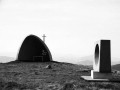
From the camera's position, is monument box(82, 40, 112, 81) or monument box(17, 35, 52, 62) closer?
monument box(82, 40, 112, 81)

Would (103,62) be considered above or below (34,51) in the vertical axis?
below

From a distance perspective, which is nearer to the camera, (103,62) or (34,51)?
(103,62)

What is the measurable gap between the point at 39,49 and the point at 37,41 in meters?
1.25

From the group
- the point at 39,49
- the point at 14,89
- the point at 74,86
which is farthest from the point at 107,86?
the point at 39,49

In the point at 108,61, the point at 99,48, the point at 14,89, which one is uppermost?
the point at 99,48

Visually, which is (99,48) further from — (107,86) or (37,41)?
(37,41)

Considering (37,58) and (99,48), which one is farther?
(37,58)

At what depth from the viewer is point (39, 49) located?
103 ft

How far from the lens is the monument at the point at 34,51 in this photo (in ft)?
101

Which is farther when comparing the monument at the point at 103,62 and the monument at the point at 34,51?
the monument at the point at 34,51

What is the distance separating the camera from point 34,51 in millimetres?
31375

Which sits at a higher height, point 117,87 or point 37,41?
point 37,41

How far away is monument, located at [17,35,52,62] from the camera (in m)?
30.8

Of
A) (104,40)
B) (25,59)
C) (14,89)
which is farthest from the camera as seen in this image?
(25,59)
